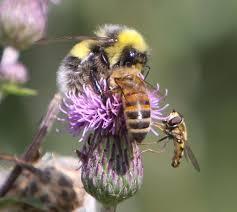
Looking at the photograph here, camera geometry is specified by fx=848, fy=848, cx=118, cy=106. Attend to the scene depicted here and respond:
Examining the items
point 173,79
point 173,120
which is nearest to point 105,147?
point 173,120

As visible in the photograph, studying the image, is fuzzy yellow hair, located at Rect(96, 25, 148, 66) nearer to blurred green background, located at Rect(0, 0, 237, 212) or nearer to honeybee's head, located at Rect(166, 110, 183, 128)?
honeybee's head, located at Rect(166, 110, 183, 128)

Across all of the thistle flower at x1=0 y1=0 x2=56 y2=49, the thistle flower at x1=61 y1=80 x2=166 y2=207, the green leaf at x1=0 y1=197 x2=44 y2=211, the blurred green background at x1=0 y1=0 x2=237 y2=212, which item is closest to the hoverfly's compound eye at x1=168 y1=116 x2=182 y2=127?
Answer: the thistle flower at x1=61 y1=80 x2=166 y2=207

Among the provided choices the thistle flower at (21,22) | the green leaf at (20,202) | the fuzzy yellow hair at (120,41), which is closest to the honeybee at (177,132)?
the fuzzy yellow hair at (120,41)

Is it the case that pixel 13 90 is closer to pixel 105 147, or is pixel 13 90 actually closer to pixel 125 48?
pixel 105 147

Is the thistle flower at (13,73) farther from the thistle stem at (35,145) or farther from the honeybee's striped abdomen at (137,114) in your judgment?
the honeybee's striped abdomen at (137,114)

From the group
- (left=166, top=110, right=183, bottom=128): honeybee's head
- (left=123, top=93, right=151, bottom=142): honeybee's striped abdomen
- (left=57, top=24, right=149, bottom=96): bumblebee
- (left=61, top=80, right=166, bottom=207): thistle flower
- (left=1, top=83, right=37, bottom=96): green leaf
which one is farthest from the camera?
(left=166, top=110, right=183, bottom=128): honeybee's head
